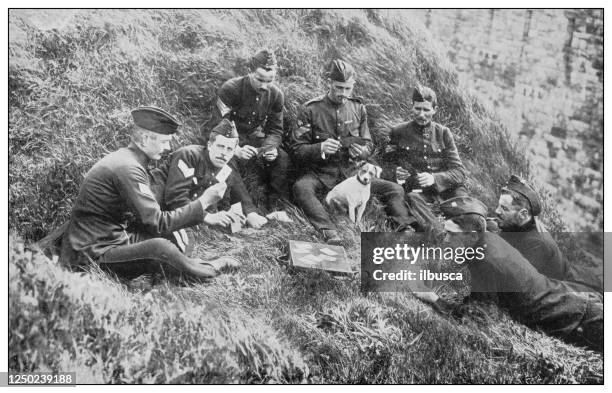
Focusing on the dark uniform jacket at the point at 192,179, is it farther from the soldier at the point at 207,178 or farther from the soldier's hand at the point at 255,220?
the soldier's hand at the point at 255,220

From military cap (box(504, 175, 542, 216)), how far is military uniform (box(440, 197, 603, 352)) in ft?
1.48

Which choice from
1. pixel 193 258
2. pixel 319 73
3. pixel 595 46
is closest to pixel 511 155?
pixel 595 46

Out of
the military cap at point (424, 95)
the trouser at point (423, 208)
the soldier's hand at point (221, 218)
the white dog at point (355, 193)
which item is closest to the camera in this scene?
the soldier's hand at point (221, 218)

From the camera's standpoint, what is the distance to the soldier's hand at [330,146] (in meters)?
6.50

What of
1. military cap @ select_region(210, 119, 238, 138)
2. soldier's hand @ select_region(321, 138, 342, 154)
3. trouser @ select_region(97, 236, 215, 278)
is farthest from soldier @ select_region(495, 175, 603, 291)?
trouser @ select_region(97, 236, 215, 278)

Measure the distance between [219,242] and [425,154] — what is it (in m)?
2.00

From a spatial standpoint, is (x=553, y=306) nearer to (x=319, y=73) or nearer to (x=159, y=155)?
(x=319, y=73)

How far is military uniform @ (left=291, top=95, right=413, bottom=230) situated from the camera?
6.47 metres

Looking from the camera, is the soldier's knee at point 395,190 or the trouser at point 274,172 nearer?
the trouser at point 274,172

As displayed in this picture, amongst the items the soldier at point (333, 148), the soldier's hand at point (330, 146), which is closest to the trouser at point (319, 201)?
the soldier at point (333, 148)

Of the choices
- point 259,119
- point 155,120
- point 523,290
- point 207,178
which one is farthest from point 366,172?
point 155,120

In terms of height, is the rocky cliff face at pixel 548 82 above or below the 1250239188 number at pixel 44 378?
above

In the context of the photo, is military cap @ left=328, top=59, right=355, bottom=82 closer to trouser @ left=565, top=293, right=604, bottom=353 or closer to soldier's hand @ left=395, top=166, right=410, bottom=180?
soldier's hand @ left=395, top=166, right=410, bottom=180

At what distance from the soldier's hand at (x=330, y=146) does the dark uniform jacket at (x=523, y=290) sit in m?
1.55
